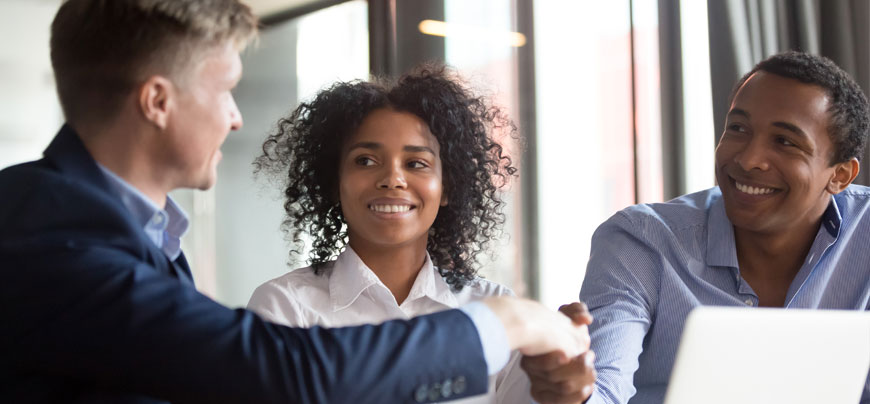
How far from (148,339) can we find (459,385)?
1.21 ft

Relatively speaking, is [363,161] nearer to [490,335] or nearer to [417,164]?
[417,164]

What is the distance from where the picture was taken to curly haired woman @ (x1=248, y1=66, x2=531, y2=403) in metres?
1.93

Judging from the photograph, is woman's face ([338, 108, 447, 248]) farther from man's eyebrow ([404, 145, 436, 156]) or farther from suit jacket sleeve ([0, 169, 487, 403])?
suit jacket sleeve ([0, 169, 487, 403])

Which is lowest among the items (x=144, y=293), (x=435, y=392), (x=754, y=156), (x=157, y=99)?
(x=435, y=392)

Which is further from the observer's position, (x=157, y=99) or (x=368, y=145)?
(x=368, y=145)

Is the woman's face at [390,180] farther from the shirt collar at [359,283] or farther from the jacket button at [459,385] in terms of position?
the jacket button at [459,385]

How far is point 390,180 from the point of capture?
75.9 inches

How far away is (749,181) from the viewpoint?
2.12 meters

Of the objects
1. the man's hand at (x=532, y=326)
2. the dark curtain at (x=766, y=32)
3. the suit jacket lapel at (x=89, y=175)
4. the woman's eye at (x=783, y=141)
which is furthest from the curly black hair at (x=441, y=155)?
the dark curtain at (x=766, y=32)

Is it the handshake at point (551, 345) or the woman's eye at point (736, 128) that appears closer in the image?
the handshake at point (551, 345)

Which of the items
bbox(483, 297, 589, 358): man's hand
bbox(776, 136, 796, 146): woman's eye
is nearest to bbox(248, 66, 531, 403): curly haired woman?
bbox(483, 297, 589, 358): man's hand

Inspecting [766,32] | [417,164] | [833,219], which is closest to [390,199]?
[417,164]

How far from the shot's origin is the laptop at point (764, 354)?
3.77 ft

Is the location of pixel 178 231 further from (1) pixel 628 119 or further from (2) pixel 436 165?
(1) pixel 628 119
